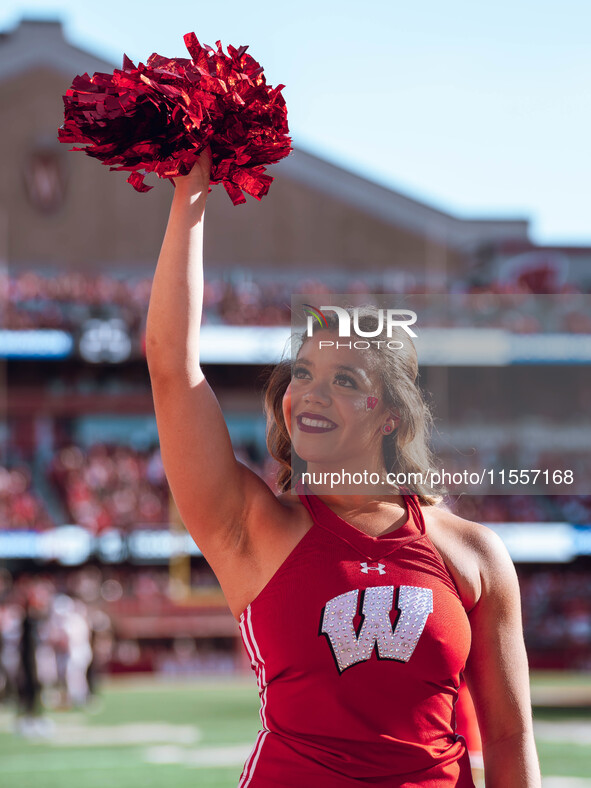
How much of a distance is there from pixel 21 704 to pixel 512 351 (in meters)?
8.00

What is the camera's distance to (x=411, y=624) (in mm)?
1559

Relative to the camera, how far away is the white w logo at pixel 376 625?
1.54 meters

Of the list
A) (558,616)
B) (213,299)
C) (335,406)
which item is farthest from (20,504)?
(335,406)

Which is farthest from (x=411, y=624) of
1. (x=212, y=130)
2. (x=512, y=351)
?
(x=512, y=351)

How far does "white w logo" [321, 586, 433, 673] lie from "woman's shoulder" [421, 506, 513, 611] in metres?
0.08

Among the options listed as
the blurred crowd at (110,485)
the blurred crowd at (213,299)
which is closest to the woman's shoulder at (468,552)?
the blurred crowd at (213,299)

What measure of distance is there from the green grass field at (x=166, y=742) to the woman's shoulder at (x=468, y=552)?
20.0ft

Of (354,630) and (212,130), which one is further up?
(212,130)

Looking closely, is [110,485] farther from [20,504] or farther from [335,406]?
[335,406]

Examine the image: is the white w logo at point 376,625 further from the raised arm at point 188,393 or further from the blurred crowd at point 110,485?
the blurred crowd at point 110,485

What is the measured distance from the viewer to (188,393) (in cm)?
157

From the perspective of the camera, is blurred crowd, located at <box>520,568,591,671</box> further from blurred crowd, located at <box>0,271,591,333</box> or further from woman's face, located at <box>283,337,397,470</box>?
woman's face, located at <box>283,337,397,470</box>

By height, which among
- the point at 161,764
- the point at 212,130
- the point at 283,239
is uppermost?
the point at 283,239

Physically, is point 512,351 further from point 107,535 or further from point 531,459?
point 531,459
